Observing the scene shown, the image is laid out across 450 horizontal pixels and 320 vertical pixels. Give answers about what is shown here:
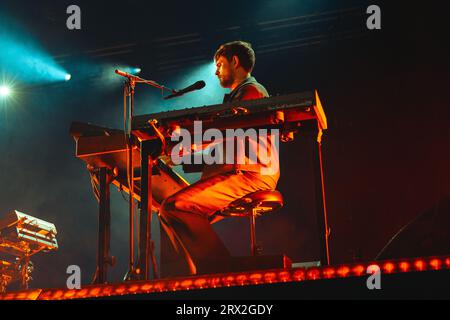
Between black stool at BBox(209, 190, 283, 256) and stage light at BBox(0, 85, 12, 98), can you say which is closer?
black stool at BBox(209, 190, 283, 256)

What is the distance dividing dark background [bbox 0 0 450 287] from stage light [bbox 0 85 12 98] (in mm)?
158

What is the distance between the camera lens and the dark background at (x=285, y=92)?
19.5 feet

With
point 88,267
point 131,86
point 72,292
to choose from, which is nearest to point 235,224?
point 88,267

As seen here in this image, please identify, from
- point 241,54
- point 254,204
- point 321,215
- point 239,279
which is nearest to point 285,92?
point 241,54

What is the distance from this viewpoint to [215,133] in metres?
3.30

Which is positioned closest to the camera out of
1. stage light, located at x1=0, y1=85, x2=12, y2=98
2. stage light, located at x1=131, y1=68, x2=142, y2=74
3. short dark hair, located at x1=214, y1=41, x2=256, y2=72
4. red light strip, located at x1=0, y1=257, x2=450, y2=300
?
red light strip, located at x1=0, y1=257, x2=450, y2=300

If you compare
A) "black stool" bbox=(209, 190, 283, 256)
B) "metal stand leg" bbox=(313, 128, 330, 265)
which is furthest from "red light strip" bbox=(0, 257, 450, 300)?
"black stool" bbox=(209, 190, 283, 256)

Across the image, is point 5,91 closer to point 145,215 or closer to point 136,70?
point 136,70

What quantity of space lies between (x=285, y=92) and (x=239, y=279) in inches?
173

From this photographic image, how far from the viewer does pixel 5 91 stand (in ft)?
25.3

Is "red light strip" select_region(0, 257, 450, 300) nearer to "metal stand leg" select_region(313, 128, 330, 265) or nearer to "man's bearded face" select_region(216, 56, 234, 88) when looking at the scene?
"metal stand leg" select_region(313, 128, 330, 265)

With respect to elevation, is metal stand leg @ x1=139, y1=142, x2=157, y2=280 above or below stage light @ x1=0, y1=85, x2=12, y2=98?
below

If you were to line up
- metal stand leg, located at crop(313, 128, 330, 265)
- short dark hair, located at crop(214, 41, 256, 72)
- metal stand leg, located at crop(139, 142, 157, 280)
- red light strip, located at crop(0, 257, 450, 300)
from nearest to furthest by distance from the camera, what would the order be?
red light strip, located at crop(0, 257, 450, 300) → metal stand leg, located at crop(313, 128, 330, 265) → metal stand leg, located at crop(139, 142, 157, 280) → short dark hair, located at crop(214, 41, 256, 72)

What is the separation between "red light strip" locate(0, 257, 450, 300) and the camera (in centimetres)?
220
